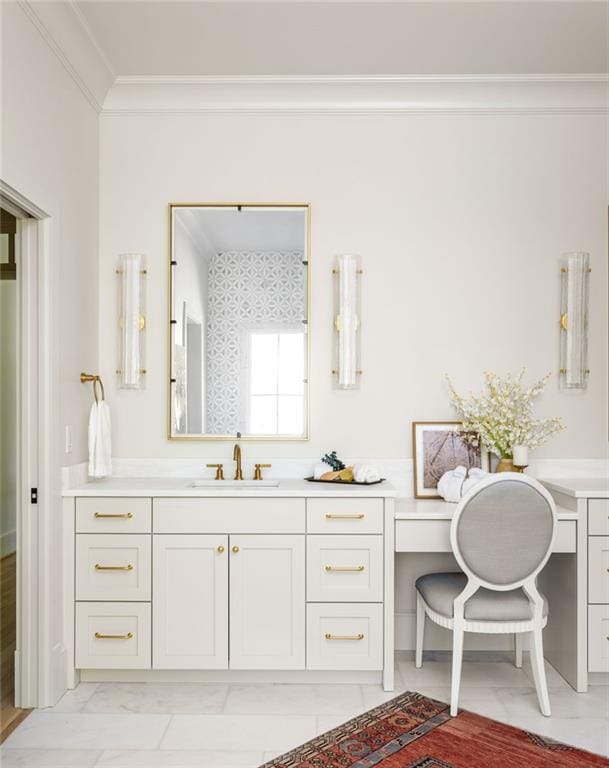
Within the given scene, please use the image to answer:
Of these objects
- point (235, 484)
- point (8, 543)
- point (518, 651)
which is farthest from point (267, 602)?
point (518, 651)

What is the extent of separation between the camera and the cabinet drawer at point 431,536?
295 cm

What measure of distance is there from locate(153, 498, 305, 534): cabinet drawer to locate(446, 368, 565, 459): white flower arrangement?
3.29 ft

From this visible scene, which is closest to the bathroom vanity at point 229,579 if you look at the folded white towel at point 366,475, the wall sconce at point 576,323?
the folded white towel at point 366,475

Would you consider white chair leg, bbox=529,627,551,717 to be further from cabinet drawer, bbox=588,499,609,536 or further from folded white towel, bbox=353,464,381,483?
folded white towel, bbox=353,464,381,483

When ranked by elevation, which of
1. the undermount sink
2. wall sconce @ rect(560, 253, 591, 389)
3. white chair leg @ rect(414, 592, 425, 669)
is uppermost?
wall sconce @ rect(560, 253, 591, 389)

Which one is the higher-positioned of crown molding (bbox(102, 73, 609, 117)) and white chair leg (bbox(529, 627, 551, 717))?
crown molding (bbox(102, 73, 609, 117))

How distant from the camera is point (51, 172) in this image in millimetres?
2814

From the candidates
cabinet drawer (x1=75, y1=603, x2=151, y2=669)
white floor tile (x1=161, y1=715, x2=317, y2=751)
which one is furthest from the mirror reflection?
white floor tile (x1=161, y1=715, x2=317, y2=751)

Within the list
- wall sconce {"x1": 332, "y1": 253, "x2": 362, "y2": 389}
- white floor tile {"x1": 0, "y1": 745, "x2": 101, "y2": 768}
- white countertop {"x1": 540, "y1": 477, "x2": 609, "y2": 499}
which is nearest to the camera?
white floor tile {"x1": 0, "y1": 745, "x2": 101, "y2": 768}

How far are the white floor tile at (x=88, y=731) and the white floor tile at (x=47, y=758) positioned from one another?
32 mm

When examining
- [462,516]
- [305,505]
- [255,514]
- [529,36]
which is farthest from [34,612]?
[529,36]

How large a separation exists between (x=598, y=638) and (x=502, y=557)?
29.2 inches

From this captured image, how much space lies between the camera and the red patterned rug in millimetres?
2340

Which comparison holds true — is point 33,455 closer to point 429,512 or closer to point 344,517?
point 344,517
